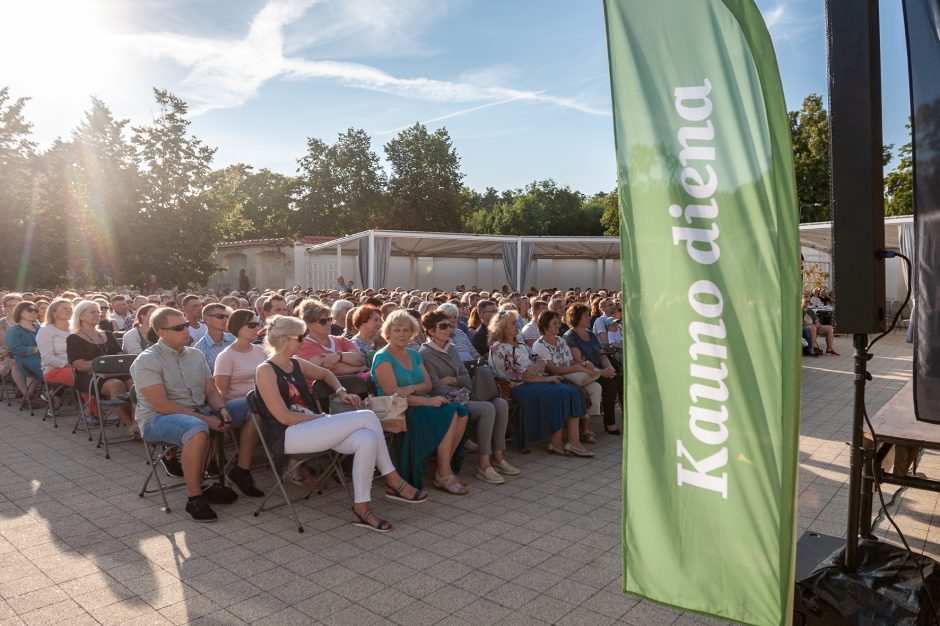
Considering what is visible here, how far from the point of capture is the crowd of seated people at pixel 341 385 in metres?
4.55

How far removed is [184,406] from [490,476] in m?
2.56

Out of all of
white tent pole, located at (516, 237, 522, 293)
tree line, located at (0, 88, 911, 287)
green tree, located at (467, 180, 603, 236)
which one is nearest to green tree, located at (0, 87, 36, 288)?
tree line, located at (0, 88, 911, 287)

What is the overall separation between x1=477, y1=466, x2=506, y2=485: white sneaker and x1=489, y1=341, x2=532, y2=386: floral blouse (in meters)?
1.10

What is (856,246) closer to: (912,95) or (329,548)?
(912,95)

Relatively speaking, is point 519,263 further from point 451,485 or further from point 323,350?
point 451,485

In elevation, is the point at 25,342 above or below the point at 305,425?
above

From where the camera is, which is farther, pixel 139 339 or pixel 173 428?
pixel 139 339

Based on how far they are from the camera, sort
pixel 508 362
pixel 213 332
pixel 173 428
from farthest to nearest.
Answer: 1. pixel 508 362
2. pixel 213 332
3. pixel 173 428

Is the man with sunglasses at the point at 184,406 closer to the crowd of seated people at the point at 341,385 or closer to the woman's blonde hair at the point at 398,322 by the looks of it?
the crowd of seated people at the point at 341,385

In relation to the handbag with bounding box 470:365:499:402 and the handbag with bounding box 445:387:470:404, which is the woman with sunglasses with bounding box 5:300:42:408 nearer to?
the handbag with bounding box 445:387:470:404

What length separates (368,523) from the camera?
4375 mm

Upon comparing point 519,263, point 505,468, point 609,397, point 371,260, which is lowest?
point 505,468

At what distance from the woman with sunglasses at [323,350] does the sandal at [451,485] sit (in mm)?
1368

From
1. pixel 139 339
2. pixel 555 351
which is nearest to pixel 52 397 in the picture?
pixel 139 339
